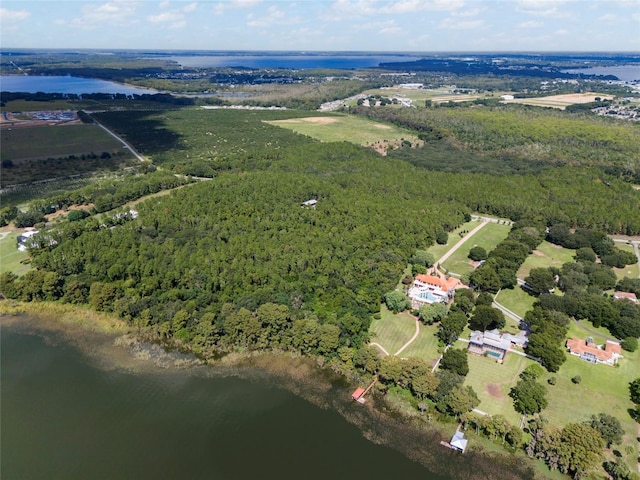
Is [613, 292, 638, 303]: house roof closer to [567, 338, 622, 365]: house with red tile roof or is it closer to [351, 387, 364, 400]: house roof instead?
[567, 338, 622, 365]: house with red tile roof

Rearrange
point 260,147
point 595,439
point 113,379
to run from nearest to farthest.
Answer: point 595,439 < point 113,379 < point 260,147

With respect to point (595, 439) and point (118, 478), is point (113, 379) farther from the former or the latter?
point (595, 439)

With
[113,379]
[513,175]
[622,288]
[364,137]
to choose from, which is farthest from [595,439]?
[364,137]

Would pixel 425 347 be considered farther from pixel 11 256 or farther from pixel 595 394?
pixel 11 256

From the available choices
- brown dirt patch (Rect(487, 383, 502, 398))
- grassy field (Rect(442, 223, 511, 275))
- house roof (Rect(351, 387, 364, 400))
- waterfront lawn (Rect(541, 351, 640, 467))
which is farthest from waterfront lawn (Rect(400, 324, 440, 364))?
grassy field (Rect(442, 223, 511, 275))

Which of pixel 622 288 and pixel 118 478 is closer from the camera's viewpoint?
pixel 118 478

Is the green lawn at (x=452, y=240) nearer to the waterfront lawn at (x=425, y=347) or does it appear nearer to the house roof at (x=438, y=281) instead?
the house roof at (x=438, y=281)

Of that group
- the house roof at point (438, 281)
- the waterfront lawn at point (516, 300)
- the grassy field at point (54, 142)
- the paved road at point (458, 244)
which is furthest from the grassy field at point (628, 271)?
the grassy field at point (54, 142)
